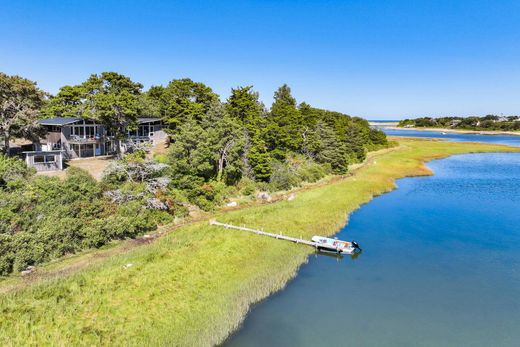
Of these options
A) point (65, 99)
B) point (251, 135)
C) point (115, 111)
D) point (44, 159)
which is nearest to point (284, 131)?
point (251, 135)

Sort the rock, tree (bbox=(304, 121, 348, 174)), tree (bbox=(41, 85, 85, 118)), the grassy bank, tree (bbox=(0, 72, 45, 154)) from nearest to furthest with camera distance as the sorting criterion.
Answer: the grassy bank → tree (bbox=(0, 72, 45, 154)) → the rock → tree (bbox=(41, 85, 85, 118)) → tree (bbox=(304, 121, 348, 174))

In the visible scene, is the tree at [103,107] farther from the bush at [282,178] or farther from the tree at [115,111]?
the bush at [282,178]

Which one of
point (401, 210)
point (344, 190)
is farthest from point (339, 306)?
point (344, 190)

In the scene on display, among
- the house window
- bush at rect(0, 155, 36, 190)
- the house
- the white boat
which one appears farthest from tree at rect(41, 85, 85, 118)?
the white boat

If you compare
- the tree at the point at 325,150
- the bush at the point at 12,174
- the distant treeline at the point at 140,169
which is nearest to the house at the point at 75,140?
the distant treeline at the point at 140,169

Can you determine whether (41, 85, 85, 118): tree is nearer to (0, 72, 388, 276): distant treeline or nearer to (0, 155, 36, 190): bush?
(0, 72, 388, 276): distant treeline

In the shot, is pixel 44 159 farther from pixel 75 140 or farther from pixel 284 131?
pixel 284 131
